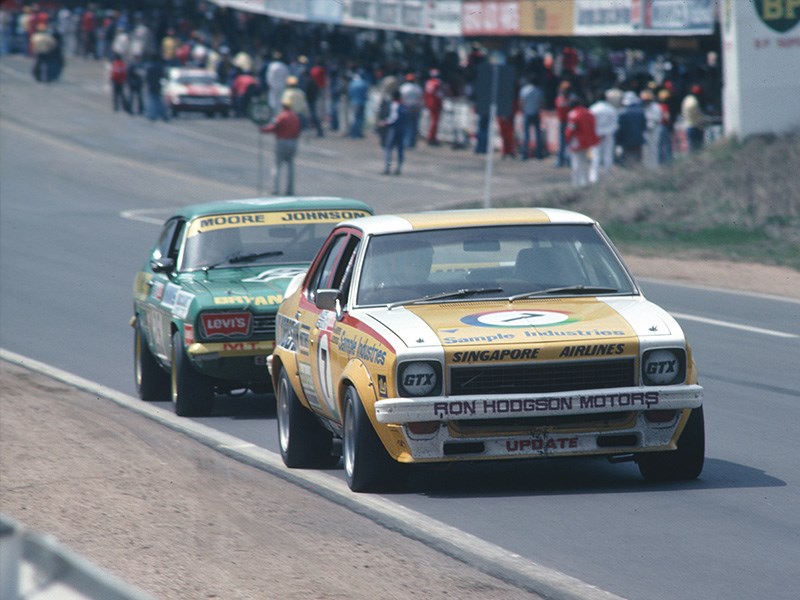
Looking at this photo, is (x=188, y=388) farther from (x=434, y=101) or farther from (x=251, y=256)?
(x=434, y=101)

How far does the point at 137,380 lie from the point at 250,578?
22.6ft

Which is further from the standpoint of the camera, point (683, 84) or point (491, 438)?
point (683, 84)

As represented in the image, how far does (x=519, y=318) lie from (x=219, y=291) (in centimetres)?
395

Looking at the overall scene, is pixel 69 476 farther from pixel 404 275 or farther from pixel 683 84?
pixel 683 84

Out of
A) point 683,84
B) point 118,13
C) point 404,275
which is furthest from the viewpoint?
point 118,13

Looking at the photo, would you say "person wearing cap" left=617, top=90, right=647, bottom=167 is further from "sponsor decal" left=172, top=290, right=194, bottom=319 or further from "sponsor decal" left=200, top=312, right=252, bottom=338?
"sponsor decal" left=200, top=312, right=252, bottom=338

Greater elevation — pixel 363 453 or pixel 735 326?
pixel 363 453

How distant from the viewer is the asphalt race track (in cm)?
726

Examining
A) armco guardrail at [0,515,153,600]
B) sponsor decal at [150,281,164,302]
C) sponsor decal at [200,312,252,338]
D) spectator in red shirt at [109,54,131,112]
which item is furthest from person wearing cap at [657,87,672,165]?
armco guardrail at [0,515,153,600]

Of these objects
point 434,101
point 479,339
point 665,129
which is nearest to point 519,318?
point 479,339

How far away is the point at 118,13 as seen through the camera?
65938 mm

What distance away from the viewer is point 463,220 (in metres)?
9.38

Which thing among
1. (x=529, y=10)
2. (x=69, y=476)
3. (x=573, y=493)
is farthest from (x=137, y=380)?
(x=529, y=10)

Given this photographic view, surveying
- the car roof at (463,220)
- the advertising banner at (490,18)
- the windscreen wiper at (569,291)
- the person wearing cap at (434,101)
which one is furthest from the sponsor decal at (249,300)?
the person wearing cap at (434,101)
